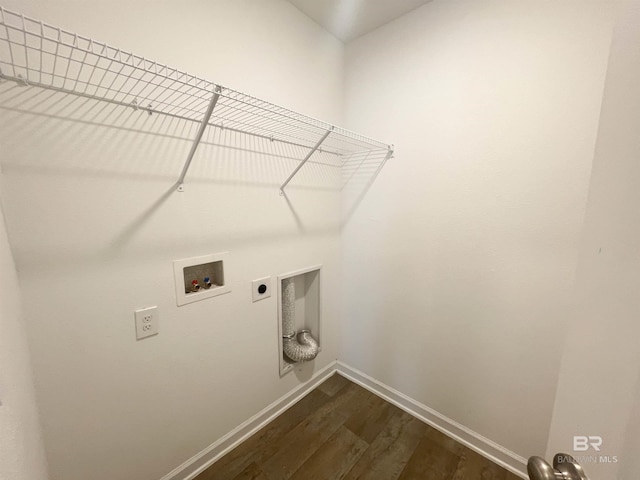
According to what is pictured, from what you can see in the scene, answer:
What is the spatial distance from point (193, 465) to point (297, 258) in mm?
1254

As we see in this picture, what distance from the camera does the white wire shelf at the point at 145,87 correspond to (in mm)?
666

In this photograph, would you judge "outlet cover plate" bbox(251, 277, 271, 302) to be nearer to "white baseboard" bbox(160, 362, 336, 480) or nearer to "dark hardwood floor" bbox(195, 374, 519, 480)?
"white baseboard" bbox(160, 362, 336, 480)

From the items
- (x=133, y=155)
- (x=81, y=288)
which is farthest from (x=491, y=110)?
(x=81, y=288)

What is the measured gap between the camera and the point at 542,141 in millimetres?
1125

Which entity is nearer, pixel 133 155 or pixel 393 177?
pixel 133 155

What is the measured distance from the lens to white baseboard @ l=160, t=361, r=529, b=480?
1305mm

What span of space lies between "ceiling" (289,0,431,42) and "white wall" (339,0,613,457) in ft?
0.24

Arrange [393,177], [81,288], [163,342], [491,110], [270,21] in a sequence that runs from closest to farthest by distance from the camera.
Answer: [81,288], [163,342], [491,110], [270,21], [393,177]

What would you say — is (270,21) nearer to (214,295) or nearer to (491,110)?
(491,110)

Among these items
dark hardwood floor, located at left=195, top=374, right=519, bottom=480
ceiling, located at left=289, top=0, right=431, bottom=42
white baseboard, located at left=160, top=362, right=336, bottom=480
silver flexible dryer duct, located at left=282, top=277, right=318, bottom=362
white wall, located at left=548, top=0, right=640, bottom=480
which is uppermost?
ceiling, located at left=289, top=0, right=431, bottom=42

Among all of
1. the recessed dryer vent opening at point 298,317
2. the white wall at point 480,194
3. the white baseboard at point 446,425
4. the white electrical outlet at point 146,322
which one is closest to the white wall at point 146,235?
the white electrical outlet at point 146,322

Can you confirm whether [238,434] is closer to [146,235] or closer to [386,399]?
[386,399]

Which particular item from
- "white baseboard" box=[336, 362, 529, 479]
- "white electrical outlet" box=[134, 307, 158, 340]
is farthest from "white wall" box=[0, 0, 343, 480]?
"white baseboard" box=[336, 362, 529, 479]

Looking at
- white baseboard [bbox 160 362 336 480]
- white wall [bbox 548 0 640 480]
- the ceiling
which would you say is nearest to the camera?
white wall [bbox 548 0 640 480]
